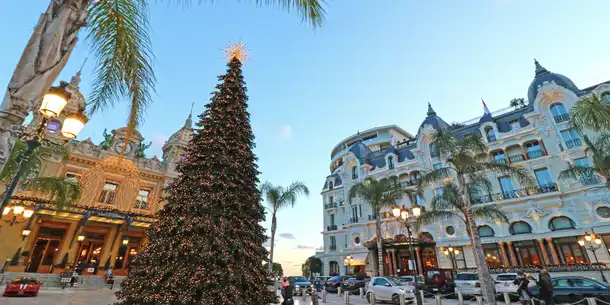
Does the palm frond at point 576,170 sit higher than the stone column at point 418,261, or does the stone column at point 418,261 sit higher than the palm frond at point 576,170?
the palm frond at point 576,170

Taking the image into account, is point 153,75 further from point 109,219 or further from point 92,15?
point 109,219

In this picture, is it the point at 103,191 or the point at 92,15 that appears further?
the point at 103,191

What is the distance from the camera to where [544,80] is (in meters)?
27.5

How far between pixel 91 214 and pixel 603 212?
4272 centimetres

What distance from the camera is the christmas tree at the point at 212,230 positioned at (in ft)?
23.0

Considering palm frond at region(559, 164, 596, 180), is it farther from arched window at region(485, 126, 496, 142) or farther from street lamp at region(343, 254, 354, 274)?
street lamp at region(343, 254, 354, 274)

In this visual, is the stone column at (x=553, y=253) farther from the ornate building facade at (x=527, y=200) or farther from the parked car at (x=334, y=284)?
the parked car at (x=334, y=284)

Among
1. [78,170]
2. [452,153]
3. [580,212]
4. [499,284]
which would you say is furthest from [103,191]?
[580,212]

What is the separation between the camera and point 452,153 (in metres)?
15.8

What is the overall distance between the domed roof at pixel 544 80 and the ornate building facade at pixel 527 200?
0.08 m

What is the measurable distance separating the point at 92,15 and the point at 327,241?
40.7 meters

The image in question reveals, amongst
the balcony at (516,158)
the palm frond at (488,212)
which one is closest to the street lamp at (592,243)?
the palm frond at (488,212)

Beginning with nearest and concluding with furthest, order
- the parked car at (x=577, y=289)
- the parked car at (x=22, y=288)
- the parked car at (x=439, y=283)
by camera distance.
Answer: the parked car at (x=577, y=289) < the parked car at (x=22, y=288) < the parked car at (x=439, y=283)

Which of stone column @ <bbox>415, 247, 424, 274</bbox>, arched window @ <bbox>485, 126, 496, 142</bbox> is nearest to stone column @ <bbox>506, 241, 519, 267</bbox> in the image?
stone column @ <bbox>415, 247, 424, 274</bbox>
